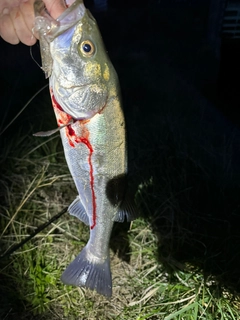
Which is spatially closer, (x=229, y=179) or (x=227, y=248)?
(x=227, y=248)

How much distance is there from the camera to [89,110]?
1241 mm

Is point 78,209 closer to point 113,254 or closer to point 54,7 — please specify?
point 54,7

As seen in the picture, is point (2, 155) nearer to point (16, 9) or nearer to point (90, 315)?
point (90, 315)

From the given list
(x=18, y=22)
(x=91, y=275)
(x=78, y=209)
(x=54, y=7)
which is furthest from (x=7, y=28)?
(x=91, y=275)

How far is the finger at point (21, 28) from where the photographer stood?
134 cm

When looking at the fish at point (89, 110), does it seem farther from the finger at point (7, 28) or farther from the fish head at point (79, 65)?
the finger at point (7, 28)

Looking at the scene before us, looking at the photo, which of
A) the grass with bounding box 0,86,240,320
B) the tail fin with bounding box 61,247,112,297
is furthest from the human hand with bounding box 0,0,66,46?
the grass with bounding box 0,86,240,320

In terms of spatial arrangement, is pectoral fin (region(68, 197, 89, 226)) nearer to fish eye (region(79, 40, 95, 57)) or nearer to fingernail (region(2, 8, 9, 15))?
fish eye (region(79, 40, 95, 57))

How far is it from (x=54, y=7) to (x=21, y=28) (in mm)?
215

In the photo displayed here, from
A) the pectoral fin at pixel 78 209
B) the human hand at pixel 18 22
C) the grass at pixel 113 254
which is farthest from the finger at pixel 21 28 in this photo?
the grass at pixel 113 254

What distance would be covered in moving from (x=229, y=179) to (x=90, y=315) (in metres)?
1.01

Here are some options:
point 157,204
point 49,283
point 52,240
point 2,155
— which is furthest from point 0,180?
point 157,204

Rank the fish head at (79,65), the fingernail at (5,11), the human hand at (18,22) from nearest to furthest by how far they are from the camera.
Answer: the fish head at (79,65)
the human hand at (18,22)
the fingernail at (5,11)

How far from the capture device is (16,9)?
1390 millimetres
